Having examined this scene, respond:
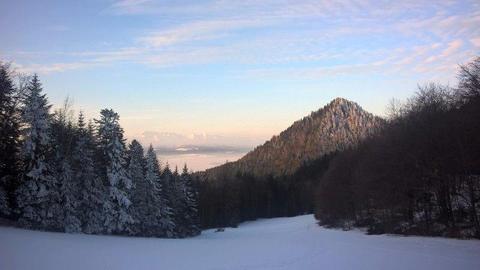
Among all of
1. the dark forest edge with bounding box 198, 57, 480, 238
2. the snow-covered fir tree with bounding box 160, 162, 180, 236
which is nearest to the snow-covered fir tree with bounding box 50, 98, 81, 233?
the snow-covered fir tree with bounding box 160, 162, 180, 236

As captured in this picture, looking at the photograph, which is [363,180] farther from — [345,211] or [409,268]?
[409,268]

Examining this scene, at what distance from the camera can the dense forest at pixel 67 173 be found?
38.7 m

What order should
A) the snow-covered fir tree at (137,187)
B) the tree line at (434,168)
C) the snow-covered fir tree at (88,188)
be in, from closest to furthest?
the tree line at (434,168) < the snow-covered fir tree at (88,188) < the snow-covered fir tree at (137,187)

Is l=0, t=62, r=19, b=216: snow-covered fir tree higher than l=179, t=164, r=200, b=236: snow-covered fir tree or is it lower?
higher

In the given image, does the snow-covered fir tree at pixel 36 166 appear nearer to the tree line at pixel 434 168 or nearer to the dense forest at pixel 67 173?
the dense forest at pixel 67 173

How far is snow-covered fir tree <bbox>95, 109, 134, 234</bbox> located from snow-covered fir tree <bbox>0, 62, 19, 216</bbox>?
362 inches

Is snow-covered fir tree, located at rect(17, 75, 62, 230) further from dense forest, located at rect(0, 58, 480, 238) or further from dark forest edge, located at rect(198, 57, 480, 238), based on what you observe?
dark forest edge, located at rect(198, 57, 480, 238)

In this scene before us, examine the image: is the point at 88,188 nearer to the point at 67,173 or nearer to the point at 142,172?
the point at 67,173

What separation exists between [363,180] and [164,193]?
2920cm

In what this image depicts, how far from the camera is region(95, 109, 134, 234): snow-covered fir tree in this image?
153 feet

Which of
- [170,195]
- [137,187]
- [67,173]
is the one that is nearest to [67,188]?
[67,173]


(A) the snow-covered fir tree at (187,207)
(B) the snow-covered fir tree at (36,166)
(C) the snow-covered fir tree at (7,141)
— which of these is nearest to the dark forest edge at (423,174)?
(A) the snow-covered fir tree at (187,207)

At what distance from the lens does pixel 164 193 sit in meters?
65.6

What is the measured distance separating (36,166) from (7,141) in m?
4.01
